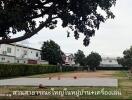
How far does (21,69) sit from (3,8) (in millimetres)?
47550

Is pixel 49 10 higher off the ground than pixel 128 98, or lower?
higher

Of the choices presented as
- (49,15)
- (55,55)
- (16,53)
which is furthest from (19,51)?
(49,15)

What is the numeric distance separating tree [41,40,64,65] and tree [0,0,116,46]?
101714 mm

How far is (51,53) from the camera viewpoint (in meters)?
126

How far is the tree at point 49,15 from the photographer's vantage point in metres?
20.2

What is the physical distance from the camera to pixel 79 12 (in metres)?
21.5

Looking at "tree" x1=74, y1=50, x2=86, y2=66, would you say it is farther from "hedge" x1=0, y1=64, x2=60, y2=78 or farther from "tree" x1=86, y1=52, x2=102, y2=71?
"hedge" x1=0, y1=64, x2=60, y2=78

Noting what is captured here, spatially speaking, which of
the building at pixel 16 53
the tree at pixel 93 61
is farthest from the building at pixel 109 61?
the building at pixel 16 53

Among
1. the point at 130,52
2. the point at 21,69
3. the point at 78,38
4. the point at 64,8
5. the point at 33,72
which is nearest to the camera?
the point at 64,8

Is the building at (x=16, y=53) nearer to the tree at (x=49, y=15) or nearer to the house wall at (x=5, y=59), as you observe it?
the house wall at (x=5, y=59)

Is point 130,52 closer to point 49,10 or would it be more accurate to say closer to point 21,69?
point 21,69

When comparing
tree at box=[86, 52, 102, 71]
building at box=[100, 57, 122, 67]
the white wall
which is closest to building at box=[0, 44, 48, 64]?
the white wall

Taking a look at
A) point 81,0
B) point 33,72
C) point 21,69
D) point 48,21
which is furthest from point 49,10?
point 33,72

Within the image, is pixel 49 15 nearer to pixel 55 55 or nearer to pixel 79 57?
pixel 55 55
